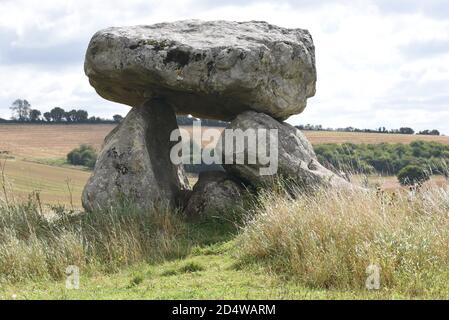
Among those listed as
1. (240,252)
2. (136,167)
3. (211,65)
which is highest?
(211,65)

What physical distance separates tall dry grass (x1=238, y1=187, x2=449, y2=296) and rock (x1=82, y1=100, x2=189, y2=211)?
3.65m

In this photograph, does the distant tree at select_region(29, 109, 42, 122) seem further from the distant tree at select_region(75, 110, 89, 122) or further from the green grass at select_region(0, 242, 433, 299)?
the green grass at select_region(0, 242, 433, 299)

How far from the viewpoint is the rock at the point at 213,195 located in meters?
14.5

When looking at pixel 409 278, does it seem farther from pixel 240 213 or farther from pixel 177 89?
pixel 177 89

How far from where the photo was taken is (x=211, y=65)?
1459 centimetres

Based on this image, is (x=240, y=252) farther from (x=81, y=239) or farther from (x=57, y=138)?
(x=57, y=138)

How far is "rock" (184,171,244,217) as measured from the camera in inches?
571

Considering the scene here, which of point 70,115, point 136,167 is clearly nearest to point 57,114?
point 70,115

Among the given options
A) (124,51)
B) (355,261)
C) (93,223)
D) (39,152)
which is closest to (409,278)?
(355,261)

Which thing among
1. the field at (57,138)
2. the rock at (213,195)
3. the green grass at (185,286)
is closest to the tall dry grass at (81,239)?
the green grass at (185,286)

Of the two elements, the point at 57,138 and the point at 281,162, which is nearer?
the point at 281,162

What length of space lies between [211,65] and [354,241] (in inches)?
263

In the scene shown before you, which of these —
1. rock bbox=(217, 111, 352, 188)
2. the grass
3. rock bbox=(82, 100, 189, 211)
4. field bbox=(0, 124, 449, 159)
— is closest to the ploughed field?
field bbox=(0, 124, 449, 159)

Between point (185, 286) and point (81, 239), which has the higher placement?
point (81, 239)
